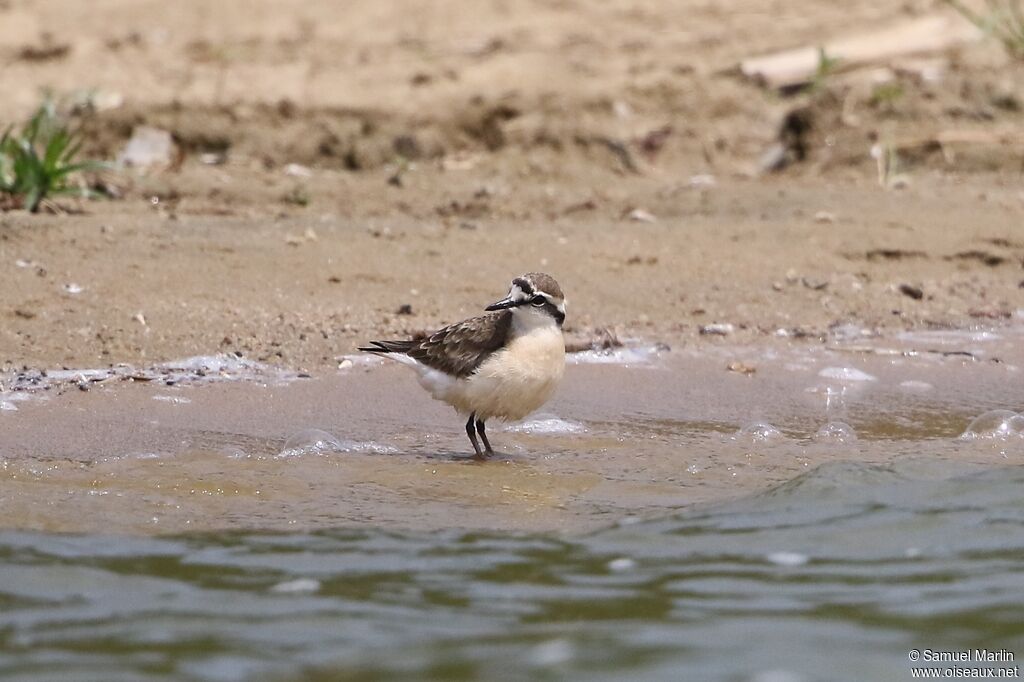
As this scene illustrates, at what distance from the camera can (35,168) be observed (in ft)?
35.0

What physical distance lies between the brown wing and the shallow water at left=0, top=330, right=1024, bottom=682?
414 mm

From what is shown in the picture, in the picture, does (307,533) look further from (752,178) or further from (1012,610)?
(752,178)

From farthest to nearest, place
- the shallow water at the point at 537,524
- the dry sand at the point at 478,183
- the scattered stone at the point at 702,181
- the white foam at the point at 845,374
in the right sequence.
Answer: the scattered stone at the point at 702,181
the dry sand at the point at 478,183
the white foam at the point at 845,374
the shallow water at the point at 537,524

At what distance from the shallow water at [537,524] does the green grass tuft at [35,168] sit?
314cm

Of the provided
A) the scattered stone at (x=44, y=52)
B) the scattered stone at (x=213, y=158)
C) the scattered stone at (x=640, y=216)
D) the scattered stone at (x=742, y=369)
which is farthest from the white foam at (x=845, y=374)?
the scattered stone at (x=44, y=52)

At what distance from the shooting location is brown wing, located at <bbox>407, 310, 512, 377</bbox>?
754 cm

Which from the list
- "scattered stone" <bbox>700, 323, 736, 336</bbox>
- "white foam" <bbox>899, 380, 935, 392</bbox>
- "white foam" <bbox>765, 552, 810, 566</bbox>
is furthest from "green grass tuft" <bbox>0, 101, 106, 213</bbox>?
"white foam" <bbox>765, 552, 810, 566</bbox>

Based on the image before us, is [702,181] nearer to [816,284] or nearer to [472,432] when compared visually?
[816,284]

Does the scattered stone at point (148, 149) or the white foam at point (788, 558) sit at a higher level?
the scattered stone at point (148, 149)

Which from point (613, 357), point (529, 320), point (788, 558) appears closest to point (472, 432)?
point (529, 320)

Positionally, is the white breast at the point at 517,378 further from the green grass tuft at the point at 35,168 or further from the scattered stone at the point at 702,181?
the scattered stone at the point at 702,181

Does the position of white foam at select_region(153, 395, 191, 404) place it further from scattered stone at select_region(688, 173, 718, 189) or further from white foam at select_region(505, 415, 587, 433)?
scattered stone at select_region(688, 173, 718, 189)

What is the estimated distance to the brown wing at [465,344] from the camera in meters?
7.54

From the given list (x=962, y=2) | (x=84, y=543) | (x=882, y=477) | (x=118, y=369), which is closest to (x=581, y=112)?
(x=962, y=2)
